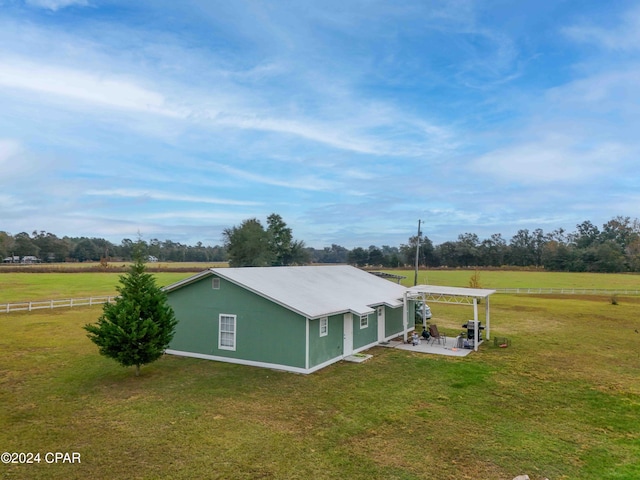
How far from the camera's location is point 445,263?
103625mm

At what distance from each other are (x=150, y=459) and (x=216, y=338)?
7.97 meters

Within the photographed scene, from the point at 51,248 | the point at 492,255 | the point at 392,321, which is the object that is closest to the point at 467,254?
the point at 492,255

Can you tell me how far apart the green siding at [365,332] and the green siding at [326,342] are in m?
1.18

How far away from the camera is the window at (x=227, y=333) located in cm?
1563

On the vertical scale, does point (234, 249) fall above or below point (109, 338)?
above

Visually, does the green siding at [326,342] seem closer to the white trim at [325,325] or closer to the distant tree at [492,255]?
the white trim at [325,325]

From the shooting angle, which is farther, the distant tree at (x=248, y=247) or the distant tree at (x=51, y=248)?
the distant tree at (x=51, y=248)

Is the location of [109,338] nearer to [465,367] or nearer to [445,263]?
[465,367]

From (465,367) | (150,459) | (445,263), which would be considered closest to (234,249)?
(445,263)

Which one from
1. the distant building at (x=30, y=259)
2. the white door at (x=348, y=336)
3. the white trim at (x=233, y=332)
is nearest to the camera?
the white trim at (x=233, y=332)

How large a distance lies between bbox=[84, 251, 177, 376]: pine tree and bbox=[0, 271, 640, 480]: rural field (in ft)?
3.17

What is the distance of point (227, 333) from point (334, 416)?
673 centimetres

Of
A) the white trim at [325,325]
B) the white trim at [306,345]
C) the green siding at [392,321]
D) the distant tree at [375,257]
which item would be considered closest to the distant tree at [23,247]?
the distant tree at [375,257]

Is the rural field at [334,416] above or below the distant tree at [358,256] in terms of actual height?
below
